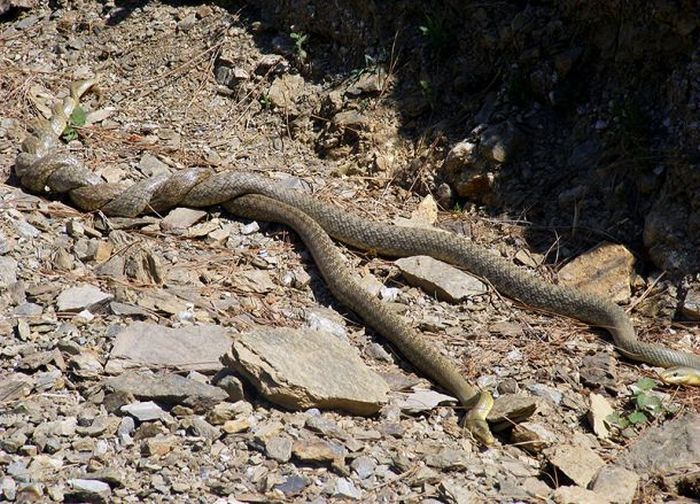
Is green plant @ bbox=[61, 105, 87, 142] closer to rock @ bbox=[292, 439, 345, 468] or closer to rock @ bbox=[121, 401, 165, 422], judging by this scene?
rock @ bbox=[121, 401, 165, 422]

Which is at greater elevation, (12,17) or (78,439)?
(12,17)

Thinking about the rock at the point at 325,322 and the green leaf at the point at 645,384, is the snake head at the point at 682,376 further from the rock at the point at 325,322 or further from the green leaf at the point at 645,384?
the rock at the point at 325,322

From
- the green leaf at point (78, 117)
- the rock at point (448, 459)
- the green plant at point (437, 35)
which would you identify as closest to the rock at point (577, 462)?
the rock at point (448, 459)

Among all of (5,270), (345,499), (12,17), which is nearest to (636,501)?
(345,499)

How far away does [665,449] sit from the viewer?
5973mm

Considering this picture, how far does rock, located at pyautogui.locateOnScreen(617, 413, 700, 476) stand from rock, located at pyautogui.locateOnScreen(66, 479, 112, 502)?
322cm

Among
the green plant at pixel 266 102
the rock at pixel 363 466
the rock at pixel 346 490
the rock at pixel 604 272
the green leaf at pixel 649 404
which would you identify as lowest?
the rock at pixel 346 490

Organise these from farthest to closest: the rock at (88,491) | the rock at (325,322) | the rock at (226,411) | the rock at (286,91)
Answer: the rock at (286,91)
the rock at (325,322)
the rock at (226,411)
the rock at (88,491)

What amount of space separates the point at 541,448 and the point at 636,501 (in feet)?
2.28

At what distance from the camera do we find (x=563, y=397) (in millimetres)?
6602

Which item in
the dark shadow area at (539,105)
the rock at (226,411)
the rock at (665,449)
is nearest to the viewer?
the rock at (226,411)

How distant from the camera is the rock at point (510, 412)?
6.09 m

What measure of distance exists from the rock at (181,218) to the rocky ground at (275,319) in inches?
1.1

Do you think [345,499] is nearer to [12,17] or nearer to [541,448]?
[541,448]
